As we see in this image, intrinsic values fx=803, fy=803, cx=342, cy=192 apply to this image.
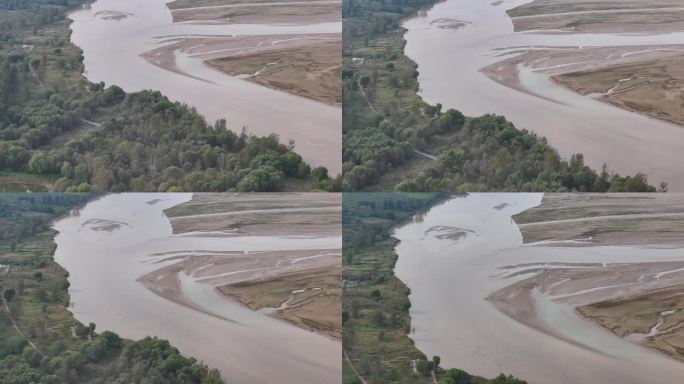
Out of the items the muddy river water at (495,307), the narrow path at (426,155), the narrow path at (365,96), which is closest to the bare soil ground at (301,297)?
the muddy river water at (495,307)

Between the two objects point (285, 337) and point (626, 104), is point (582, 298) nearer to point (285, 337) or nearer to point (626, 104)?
point (626, 104)

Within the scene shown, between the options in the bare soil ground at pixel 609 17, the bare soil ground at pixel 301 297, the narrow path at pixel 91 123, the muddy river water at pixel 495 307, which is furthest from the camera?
the bare soil ground at pixel 609 17

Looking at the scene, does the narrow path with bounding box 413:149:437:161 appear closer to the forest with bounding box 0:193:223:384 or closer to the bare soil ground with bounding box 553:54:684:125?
the bare soil ground with bounding box 553:54:684:125

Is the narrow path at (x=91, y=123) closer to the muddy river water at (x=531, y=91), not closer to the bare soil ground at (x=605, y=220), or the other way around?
the muddy river water at (x=531, y=91)

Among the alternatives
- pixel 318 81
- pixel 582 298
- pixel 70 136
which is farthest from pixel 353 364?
pixel 70 136

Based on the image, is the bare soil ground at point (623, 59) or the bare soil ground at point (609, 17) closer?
the bare soil ground at point (623, 59)

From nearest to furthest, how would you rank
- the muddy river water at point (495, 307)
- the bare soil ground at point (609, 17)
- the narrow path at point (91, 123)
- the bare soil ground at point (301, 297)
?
the muddy river water at point (495, 307) → the bare soil ground at point (301, 297) → the narrow path at point (91, 123) → the bare soil ground at point (609, 17)
